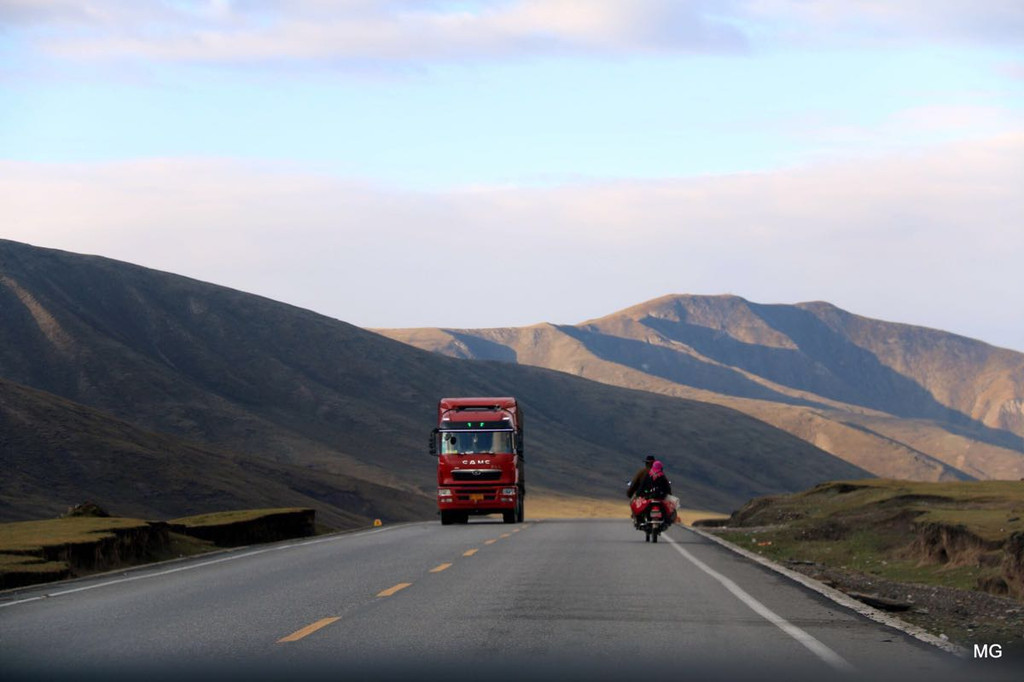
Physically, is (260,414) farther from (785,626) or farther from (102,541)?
(785,626)

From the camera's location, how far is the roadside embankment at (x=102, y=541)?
2044 cm

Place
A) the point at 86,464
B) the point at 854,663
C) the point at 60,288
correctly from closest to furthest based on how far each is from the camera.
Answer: the point at 854,663
the point at 86,464
the point at 60,288

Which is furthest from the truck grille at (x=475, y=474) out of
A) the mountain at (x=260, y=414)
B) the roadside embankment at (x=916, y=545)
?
the mountain at (x=260, y=414)

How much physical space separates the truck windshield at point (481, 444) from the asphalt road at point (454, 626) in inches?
714

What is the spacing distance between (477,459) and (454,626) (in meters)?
27.6

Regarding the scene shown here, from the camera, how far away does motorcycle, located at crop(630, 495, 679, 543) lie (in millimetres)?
29312

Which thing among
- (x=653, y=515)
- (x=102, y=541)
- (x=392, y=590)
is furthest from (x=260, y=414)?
(x=392, y=590)

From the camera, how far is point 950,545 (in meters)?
27.2

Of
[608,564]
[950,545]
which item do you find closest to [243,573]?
[608,564]

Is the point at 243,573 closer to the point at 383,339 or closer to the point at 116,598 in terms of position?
the point at 116,598

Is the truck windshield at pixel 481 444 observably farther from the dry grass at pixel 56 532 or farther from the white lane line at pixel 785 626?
the white lane line at pixel 785 626

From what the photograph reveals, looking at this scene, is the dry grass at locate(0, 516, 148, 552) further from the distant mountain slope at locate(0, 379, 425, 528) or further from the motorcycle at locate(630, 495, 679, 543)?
the distant mountain slope at locate(0, 379, 425, 528)

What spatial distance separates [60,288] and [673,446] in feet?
234

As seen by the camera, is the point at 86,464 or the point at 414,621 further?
the point at 86,464
